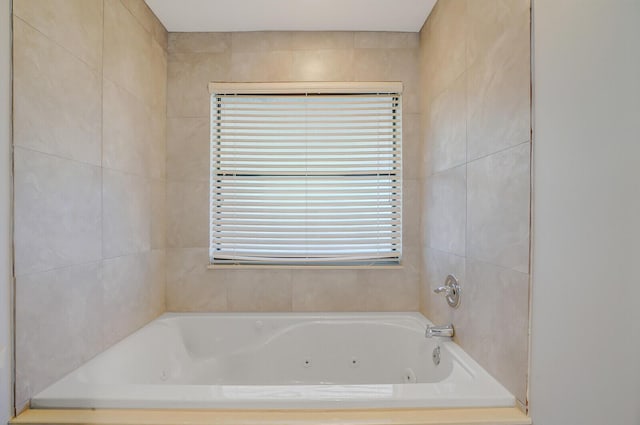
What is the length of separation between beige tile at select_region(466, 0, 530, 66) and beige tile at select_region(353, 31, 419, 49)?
0.69 meters

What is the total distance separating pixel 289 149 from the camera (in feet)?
7.29

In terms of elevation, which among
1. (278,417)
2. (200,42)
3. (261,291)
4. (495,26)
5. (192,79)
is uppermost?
(200,42)

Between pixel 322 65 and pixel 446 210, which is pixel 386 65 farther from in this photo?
pixel 446 210

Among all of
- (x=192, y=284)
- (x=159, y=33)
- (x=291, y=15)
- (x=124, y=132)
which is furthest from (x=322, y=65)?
(x=192, y=284)

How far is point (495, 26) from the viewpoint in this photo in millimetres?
1306

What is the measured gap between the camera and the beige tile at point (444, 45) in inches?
63.7

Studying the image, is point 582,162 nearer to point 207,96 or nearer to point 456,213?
point 456,213

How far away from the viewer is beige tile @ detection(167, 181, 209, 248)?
219cm

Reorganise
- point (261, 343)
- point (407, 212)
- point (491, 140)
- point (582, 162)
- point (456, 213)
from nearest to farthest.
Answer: point (582, 162), point (491, 140), point (456, 213), point (261, 343), point (407, 212)

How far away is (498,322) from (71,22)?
2.01 metres

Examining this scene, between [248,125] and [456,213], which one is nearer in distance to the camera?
[456,213]

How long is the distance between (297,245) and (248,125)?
0.85 meters

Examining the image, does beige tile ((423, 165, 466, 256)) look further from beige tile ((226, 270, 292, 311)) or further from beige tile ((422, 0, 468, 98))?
beige tile ((226, 270, 292, 311))

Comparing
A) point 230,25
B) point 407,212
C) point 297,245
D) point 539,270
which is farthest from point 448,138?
point 230,25
